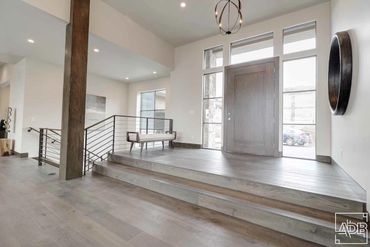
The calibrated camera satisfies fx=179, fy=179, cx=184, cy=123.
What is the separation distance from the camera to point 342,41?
8.30ft

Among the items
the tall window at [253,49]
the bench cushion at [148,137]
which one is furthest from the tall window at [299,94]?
the bench cushion at [148,137]

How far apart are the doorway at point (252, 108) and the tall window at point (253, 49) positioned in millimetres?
202

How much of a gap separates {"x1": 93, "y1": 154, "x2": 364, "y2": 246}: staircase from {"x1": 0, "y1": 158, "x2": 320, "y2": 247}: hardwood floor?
10 centimetres

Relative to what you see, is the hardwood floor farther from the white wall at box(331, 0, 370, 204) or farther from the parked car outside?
the parked car outside

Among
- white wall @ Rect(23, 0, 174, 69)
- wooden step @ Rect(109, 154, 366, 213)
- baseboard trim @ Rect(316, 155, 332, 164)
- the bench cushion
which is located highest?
white wall @ Rect(23, 0, 174, 69)

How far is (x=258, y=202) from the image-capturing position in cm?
218

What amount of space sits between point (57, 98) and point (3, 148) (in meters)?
→ 2.21

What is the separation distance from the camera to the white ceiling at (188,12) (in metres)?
4.03

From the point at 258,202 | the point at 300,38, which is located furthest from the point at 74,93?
the point at 300,38

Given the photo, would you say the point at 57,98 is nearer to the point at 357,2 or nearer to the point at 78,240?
the point at 78,240

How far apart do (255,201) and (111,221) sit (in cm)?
172

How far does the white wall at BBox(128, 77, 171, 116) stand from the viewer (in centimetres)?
754

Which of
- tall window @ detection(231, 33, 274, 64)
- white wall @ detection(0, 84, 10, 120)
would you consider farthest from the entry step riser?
white wall @ detection(0, 84, 10, 120)

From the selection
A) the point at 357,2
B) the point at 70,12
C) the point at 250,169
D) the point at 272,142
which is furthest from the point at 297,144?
the point at 70,12
